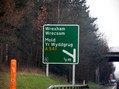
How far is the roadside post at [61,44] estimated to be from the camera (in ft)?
82.3

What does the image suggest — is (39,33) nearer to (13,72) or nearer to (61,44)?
(61,44)

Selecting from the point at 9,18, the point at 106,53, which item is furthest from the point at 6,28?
the point at 106,53

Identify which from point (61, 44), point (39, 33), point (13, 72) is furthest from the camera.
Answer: point (39, 33)

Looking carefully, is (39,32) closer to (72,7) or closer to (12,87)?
(72,7)

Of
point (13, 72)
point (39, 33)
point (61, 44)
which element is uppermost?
point (39, 33)

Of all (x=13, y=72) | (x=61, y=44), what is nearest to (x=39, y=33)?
(x=61, y=44)

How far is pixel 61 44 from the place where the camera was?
25.4 meters

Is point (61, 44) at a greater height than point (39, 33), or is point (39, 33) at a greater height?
point (39, 33)

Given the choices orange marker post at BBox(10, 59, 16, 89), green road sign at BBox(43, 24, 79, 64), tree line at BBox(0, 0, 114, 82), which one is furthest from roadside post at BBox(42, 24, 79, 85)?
tree line at BBox(0, 0, 114, 82)

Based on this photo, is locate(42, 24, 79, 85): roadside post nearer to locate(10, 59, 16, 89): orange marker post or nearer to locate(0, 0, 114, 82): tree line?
locate(10, 59, 16, 89): orange marker post

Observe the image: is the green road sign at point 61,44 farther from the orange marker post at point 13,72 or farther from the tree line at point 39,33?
the tree line at point 39,33

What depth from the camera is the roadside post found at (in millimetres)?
25078

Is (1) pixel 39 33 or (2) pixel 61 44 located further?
(1) pixel 39 33

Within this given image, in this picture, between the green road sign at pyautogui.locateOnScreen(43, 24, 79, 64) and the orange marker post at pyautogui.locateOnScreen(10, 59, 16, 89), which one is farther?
the green road sign at pyautogui.locateOnScreen(43, 24, 79, 64)
